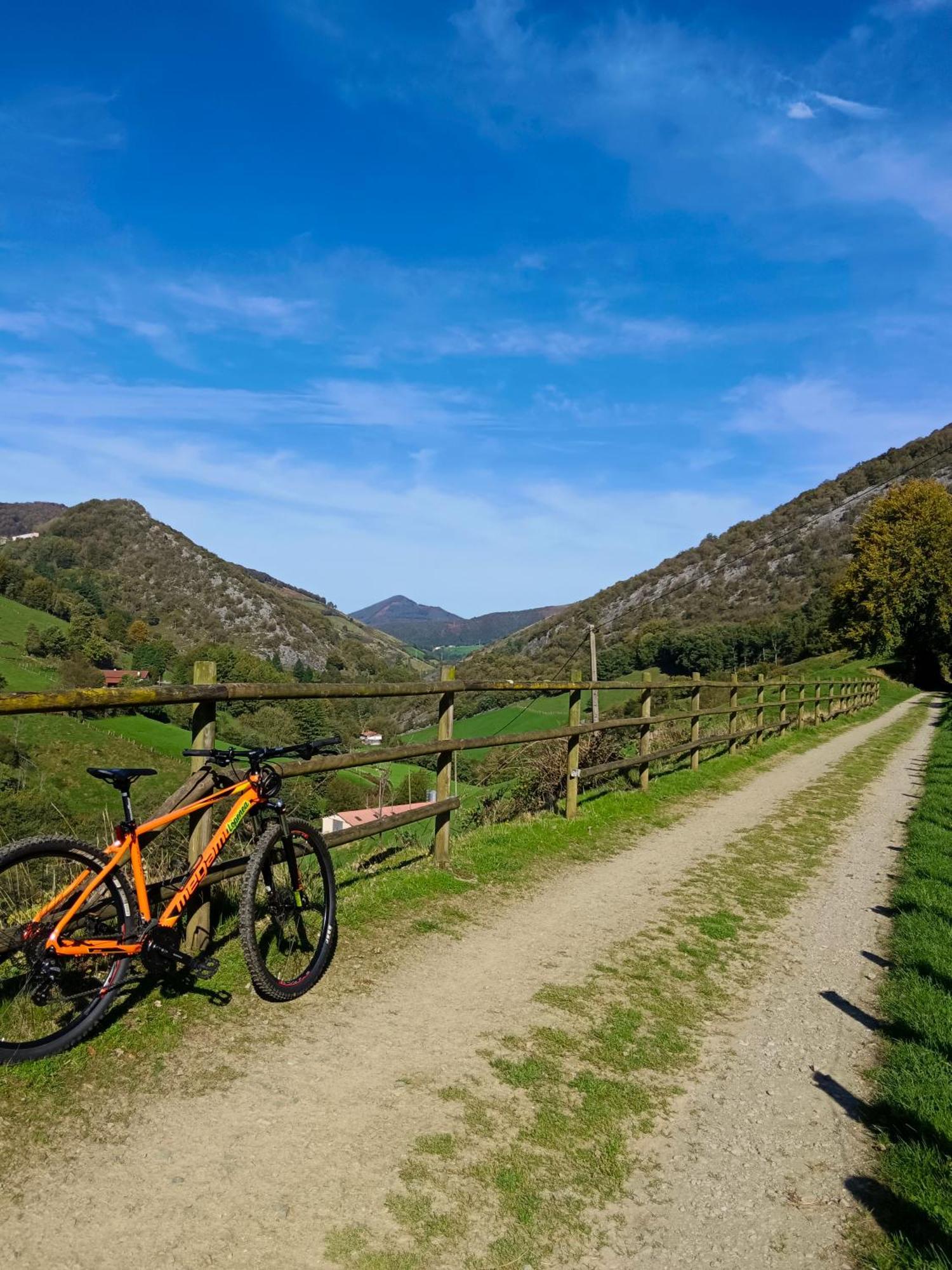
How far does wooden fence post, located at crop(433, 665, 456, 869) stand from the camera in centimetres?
638

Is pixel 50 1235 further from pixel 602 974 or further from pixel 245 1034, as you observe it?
pixel 602 974

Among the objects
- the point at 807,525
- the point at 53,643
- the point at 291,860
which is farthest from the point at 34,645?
the point at 807,525

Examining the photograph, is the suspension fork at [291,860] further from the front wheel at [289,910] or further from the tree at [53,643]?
the tree at [53,643]

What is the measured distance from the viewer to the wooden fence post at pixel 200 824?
4.05 m

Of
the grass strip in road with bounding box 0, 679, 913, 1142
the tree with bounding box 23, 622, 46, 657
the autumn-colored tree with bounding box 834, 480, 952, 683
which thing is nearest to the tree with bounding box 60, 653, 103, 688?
the tree with bounding box 23, 622, 46, 657

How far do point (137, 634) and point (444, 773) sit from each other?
301 ft

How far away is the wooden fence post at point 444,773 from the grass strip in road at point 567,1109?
152 centimetres

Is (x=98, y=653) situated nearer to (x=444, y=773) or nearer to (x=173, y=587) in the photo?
(x=444, y=773)

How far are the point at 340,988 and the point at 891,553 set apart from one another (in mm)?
50834

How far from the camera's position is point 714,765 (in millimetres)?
13422

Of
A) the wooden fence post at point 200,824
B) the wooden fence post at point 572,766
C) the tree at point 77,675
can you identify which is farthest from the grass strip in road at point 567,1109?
the tree at point 77,675

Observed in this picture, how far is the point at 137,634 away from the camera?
88.8m

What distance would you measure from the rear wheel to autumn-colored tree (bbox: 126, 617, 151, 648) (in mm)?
87562

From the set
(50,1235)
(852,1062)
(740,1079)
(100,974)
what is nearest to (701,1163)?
(740,1079)
